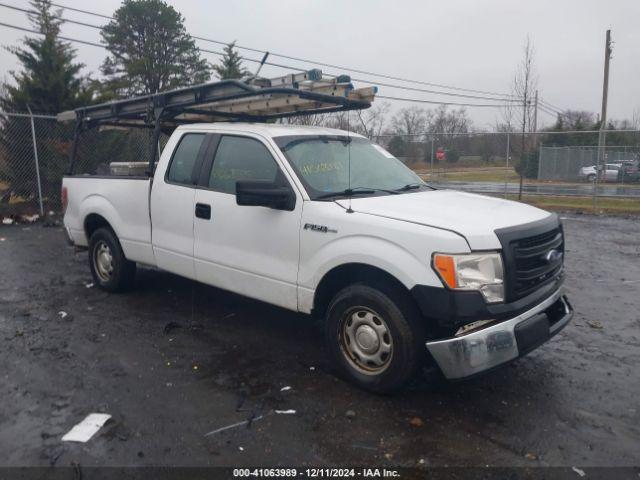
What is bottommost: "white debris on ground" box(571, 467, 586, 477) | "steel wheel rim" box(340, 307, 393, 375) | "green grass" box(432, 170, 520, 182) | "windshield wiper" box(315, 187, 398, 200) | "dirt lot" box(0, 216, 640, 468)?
"white debris on ground" box(571, 467, 586, 477)

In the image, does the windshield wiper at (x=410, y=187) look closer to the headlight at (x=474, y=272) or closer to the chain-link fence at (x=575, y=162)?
the headlight at (x=474, y=272)

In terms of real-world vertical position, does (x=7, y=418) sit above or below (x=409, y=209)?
below

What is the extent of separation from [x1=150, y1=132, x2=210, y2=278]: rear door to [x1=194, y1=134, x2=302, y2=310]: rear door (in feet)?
0.44

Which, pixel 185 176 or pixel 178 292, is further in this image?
pixel 178 292

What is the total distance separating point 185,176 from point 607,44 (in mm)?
27773

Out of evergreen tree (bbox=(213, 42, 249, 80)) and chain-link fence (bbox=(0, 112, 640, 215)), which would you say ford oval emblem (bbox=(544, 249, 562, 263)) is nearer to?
chain-link fence (bbox=(0, 112, 640, 215))

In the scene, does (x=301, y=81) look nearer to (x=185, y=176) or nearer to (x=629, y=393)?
(x=185, y=176)

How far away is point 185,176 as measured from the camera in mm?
5359

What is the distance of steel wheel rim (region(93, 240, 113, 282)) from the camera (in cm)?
641

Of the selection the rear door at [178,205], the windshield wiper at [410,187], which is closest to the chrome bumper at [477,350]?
the windshield wiper at [410,187]

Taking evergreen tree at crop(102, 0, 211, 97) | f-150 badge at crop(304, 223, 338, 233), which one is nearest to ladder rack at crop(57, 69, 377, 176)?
f-150 badge at crop(304, 223, 338, 233)

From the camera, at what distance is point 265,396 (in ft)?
12.9

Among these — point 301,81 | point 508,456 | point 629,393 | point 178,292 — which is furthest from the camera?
point 178,292

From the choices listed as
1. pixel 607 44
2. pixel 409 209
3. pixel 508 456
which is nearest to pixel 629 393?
pixel 508 456
